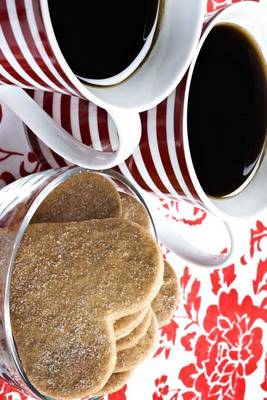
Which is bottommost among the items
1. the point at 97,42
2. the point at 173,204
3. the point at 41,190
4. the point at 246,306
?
the point at 246,306

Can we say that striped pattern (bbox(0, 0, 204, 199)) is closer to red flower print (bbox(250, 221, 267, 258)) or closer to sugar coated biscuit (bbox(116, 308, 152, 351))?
sugar coated biscuit (bbox(116, 308, 152, 351))

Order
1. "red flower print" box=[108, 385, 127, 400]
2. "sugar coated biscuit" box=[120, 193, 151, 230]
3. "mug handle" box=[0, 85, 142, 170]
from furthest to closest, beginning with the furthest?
"red flower print" box=[108, 385, 127, 400] < "sugar coated biscuit" box=[120, 193, 151, 230] < "mug handle" box=[0, 85, 142, 170]

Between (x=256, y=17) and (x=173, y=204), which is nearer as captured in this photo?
(x=256, y=17)

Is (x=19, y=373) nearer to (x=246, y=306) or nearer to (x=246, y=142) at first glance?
(x=246, y=142)

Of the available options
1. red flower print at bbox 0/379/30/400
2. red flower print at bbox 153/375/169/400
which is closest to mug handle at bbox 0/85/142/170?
red flower print at bbox 0/379/30/400

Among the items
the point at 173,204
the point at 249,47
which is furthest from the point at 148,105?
the point at 173,204

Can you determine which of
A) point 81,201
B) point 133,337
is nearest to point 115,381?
point 133,337

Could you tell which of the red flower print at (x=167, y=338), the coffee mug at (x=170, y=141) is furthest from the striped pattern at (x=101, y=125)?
the red flower print at (x=167, y=338)

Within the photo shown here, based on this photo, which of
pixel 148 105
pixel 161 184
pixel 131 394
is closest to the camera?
pixel 148 105
